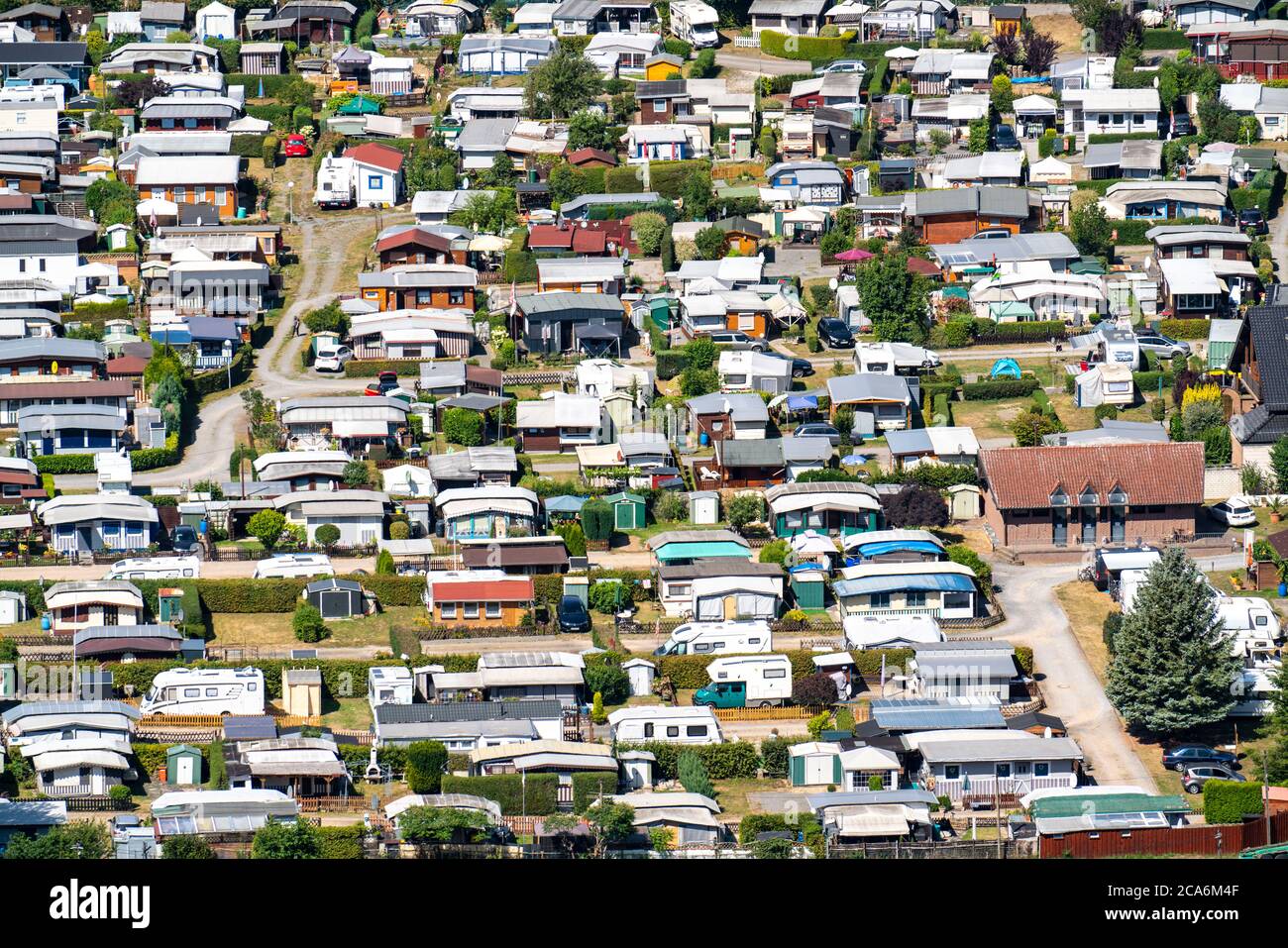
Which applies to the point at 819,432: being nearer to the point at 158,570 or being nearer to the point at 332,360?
the point at 332,360

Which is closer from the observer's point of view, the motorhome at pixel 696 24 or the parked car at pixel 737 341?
the parked car at pixel 737 341

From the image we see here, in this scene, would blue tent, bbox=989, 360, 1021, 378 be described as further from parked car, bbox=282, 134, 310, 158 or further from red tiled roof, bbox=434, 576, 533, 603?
parked car, bbox=282, 134, 310, 158

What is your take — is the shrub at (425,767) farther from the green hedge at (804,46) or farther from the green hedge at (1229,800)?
the green hedge at (804,46)

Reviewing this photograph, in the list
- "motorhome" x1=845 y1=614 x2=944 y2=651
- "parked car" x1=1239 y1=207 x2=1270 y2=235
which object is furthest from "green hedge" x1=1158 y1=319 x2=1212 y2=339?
"motorhome" x1=845 y1=614 x2=944 y2=651

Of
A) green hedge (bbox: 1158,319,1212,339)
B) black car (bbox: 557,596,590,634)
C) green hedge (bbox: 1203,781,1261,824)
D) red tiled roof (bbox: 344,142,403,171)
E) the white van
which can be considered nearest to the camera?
green hedge (bbox: 1203,781,1261,824)

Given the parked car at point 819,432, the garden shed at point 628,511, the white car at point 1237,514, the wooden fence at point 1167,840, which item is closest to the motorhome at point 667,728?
the wooden fence at point 1167,840

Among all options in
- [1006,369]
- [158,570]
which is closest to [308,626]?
[158,570]
